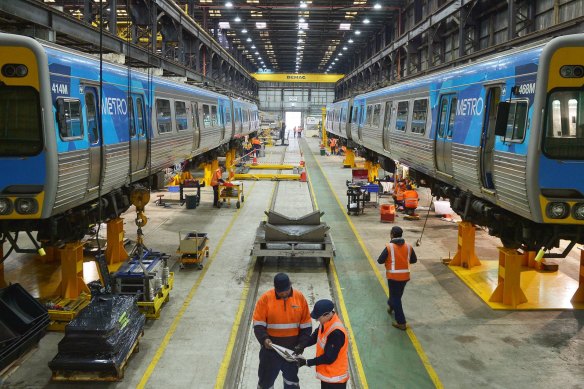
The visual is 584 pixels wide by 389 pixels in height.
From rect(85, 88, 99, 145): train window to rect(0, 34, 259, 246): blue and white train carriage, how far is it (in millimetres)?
15

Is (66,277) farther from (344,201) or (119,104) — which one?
(344,201)

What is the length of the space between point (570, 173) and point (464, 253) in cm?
438

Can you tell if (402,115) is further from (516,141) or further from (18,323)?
(18,323)

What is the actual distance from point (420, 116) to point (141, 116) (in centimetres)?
585

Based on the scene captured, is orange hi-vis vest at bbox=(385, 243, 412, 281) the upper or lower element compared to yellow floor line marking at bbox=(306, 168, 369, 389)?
upper

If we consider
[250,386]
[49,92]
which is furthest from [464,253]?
[49,92]

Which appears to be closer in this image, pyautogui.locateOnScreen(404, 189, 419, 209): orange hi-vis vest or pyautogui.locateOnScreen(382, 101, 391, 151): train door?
pyautogui.locateOnScreen(382, 101, 391, 151): train door

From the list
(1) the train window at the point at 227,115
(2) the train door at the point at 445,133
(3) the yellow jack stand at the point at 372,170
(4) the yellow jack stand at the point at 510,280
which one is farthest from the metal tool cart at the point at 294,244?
(1) the train window at the point at 227,115

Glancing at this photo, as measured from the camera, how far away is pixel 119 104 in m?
8.54

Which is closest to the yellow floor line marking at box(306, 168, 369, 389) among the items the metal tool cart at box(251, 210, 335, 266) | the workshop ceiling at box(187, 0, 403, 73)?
the metal tool cart at box(251, 210, 335, 266)

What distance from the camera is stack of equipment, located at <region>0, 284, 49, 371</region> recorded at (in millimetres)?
5875

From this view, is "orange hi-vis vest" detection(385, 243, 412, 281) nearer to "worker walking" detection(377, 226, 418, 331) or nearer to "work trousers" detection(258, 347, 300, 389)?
"worker walking" detection(377, 226, 418, 331)

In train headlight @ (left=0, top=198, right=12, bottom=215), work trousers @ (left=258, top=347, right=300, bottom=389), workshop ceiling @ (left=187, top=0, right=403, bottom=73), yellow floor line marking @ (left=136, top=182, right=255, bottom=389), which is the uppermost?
workshop ceiling @ (left=187, top=0, right=403, bottom=73)

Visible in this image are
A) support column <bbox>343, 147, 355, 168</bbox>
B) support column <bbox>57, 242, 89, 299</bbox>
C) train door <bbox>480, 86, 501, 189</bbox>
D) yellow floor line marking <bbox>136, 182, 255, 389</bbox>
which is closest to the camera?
yellow floor line marking <bbox>136, 182, 255, 389</bbox>
